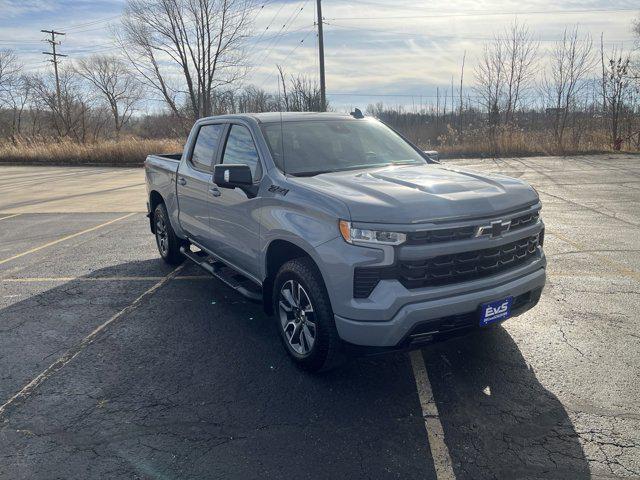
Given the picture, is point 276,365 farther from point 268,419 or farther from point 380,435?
point 380,435

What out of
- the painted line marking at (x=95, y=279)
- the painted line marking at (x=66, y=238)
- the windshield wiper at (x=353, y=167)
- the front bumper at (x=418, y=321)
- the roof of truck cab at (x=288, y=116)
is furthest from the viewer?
the painted line marking at (x=66, y=238)

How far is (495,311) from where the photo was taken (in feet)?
10.4

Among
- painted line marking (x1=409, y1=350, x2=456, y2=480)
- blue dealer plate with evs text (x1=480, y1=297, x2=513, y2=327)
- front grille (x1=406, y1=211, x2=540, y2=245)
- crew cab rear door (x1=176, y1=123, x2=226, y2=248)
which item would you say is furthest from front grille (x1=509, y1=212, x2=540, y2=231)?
crew cab rear door (x1=176, y1=123, x2=226, y2=248)

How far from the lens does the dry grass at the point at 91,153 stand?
87.7 ft

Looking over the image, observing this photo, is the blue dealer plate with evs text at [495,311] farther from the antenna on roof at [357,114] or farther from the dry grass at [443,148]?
the dry grass at [443,148]

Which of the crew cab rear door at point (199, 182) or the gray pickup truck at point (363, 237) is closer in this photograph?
the gray pickup truck at point (363, 237)

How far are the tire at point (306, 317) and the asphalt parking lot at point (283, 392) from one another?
0.20 meters

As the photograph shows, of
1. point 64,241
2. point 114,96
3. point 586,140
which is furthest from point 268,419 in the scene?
point 114,96

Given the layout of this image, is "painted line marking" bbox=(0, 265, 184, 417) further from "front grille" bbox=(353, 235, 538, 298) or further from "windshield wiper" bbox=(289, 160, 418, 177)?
"front grille" bbox=(353, 235, 538, 298)

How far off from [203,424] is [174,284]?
3.09 metres

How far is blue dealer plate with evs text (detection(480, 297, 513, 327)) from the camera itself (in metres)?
3.11

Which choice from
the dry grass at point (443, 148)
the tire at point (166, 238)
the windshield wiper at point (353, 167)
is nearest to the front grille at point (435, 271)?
the windshield wiper at point (353, 167)

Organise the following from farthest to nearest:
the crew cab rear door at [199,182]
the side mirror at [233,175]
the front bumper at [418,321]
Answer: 1. the crew cab rear door at [199,182]
2. the side mirror at [233,175]
3. the front bumper at [418,321]

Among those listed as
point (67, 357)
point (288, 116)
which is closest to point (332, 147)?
point (288, 116)
